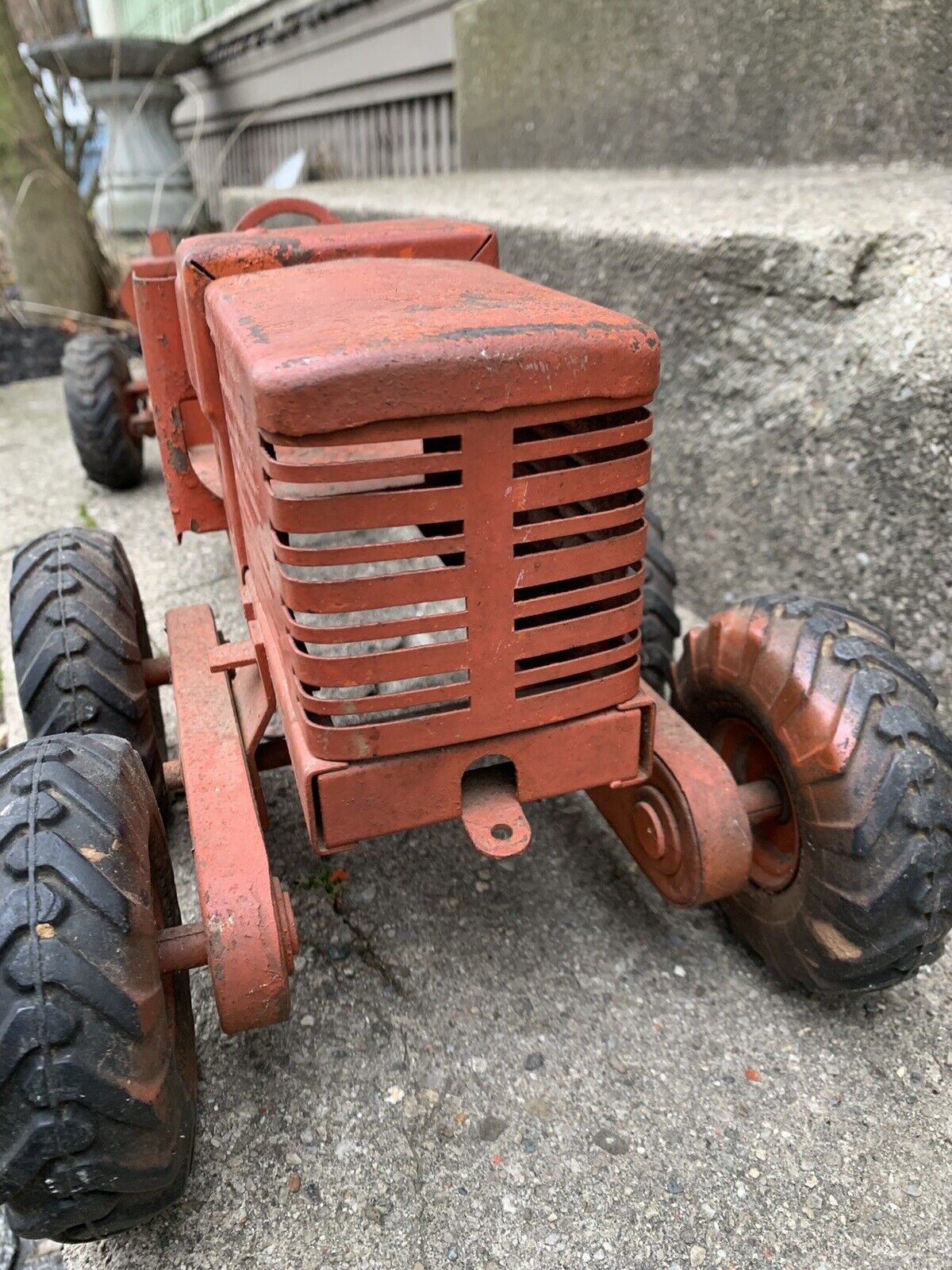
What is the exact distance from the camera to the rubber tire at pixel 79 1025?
1.19 metres

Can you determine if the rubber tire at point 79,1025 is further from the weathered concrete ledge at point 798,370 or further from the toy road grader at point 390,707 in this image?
the weathered concrete ledge at point 798,370

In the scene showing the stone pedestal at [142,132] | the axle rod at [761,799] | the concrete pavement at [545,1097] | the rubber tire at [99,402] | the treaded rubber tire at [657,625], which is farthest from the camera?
the stone pedestal at [142,132]

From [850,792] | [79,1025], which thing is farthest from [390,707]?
[850,792]

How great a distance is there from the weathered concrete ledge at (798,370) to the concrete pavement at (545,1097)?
0.96 m

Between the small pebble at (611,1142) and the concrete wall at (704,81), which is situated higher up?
the concrete wall at (704,81)

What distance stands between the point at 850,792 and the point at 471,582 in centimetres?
74

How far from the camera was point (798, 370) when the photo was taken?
261 centimetres

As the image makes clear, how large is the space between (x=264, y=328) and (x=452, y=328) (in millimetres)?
295

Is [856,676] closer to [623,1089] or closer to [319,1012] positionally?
[623,1089]

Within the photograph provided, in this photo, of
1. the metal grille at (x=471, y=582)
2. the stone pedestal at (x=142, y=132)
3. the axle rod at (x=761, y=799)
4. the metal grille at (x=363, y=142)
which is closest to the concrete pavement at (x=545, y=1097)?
the axle rod at (x=761, y=799)

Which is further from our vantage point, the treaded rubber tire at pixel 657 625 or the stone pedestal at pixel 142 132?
the stone pedestal at pixel 142 132

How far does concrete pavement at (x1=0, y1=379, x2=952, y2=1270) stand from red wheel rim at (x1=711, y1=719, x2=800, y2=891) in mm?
225

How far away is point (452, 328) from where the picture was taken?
1.31 meters

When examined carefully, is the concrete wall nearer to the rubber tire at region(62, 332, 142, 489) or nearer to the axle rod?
the axle rod
